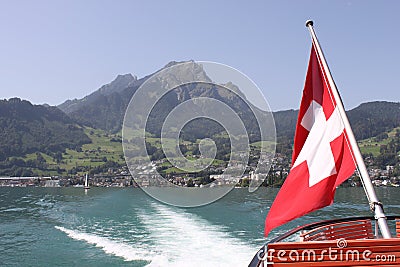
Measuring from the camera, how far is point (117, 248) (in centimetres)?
2053

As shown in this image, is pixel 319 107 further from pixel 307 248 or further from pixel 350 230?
pixel 307 248

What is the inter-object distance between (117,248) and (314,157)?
17.9 metres

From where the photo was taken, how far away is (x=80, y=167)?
13725 cm

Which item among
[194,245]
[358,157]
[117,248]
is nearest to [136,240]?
[117,248]

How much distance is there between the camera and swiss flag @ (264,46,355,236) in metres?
3.96

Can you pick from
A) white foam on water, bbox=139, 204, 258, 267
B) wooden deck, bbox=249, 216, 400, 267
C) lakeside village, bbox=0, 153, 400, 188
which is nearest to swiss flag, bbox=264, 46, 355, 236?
wooden deck, bbox=249, 216, 400, 267

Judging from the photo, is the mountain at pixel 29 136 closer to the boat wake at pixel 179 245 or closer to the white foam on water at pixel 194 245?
the boat wake at pixel 179 245

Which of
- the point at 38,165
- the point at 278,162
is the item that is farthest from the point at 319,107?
the point at 38,165

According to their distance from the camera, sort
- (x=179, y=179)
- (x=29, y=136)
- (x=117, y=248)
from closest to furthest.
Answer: (x=117, y=248) < (x=179, y=179) < (x=29, y=136)

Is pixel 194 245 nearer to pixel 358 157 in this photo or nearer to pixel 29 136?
pixel 358 157

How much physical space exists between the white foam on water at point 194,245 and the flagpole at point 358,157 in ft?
42.8

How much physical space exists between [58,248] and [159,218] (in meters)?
11.1

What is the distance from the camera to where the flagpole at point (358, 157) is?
11.2ft

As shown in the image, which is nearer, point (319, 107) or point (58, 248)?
point (319, 107)
